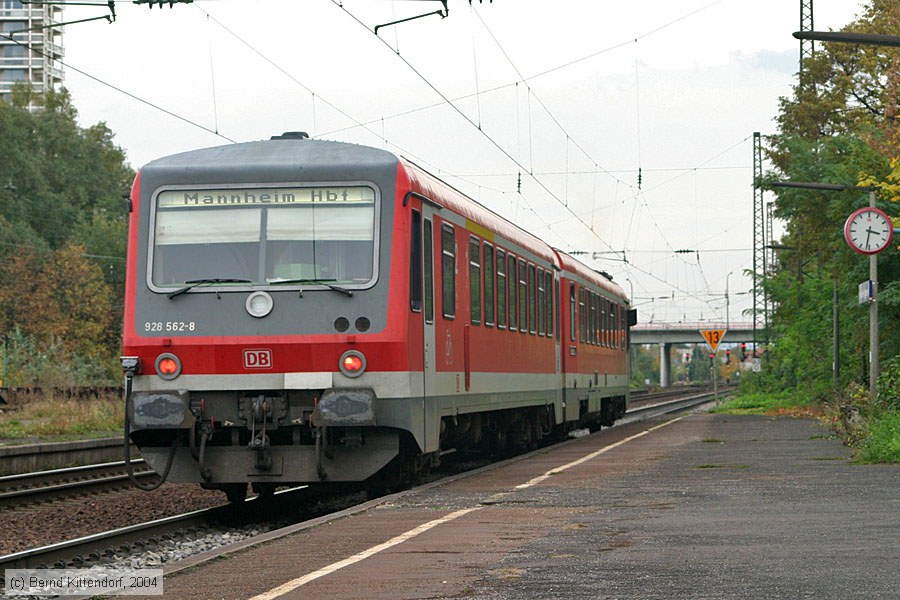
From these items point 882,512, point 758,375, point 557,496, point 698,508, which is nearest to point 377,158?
point 557,496

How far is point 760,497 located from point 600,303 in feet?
59.8

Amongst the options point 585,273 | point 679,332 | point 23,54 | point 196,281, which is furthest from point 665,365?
point 196,281

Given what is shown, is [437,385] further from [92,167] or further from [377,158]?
[92,167]

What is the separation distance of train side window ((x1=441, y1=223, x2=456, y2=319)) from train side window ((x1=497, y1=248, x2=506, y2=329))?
284 cm

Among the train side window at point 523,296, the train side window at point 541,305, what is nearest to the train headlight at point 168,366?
the train side window at point 523,296

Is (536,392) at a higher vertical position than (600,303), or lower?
lower

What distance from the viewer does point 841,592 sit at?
7.61 meters

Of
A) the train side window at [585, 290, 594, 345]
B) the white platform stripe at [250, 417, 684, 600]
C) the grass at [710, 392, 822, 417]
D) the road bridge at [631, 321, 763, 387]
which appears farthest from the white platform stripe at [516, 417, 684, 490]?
the road bridge at [631, 321, 763, 387]

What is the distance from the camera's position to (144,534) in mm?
12922

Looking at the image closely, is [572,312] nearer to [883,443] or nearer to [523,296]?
[523,296]

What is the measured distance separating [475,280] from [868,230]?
7.69m

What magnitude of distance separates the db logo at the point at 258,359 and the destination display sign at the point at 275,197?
4.71 ft

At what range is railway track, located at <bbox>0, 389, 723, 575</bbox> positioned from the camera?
11164mm

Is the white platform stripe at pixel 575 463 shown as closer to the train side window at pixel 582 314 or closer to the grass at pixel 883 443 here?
the train side window at pixel 582 314
